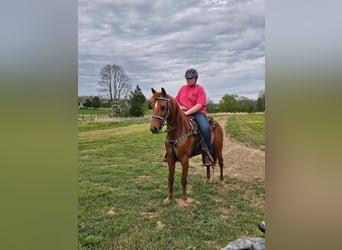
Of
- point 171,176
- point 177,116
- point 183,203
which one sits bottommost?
point 183,203

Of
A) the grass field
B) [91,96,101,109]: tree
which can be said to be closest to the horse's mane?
the grass field

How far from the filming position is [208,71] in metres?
1.74

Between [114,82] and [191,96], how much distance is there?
1.63 feet

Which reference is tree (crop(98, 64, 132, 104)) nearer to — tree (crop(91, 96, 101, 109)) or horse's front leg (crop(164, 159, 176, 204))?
tree (crop(91, 96, 101, 109))

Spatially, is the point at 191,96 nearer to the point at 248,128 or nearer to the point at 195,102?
the point at 195,102

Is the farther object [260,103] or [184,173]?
[184,173]

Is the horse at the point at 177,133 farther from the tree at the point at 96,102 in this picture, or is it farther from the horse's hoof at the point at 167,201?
the tree at the point at 96,102

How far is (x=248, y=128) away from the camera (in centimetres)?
173

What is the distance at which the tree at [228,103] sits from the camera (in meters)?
1.74

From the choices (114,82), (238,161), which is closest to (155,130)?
(114,82)

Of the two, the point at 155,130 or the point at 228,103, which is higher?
the point at 228,103

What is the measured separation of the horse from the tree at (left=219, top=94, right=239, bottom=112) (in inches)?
4.3
